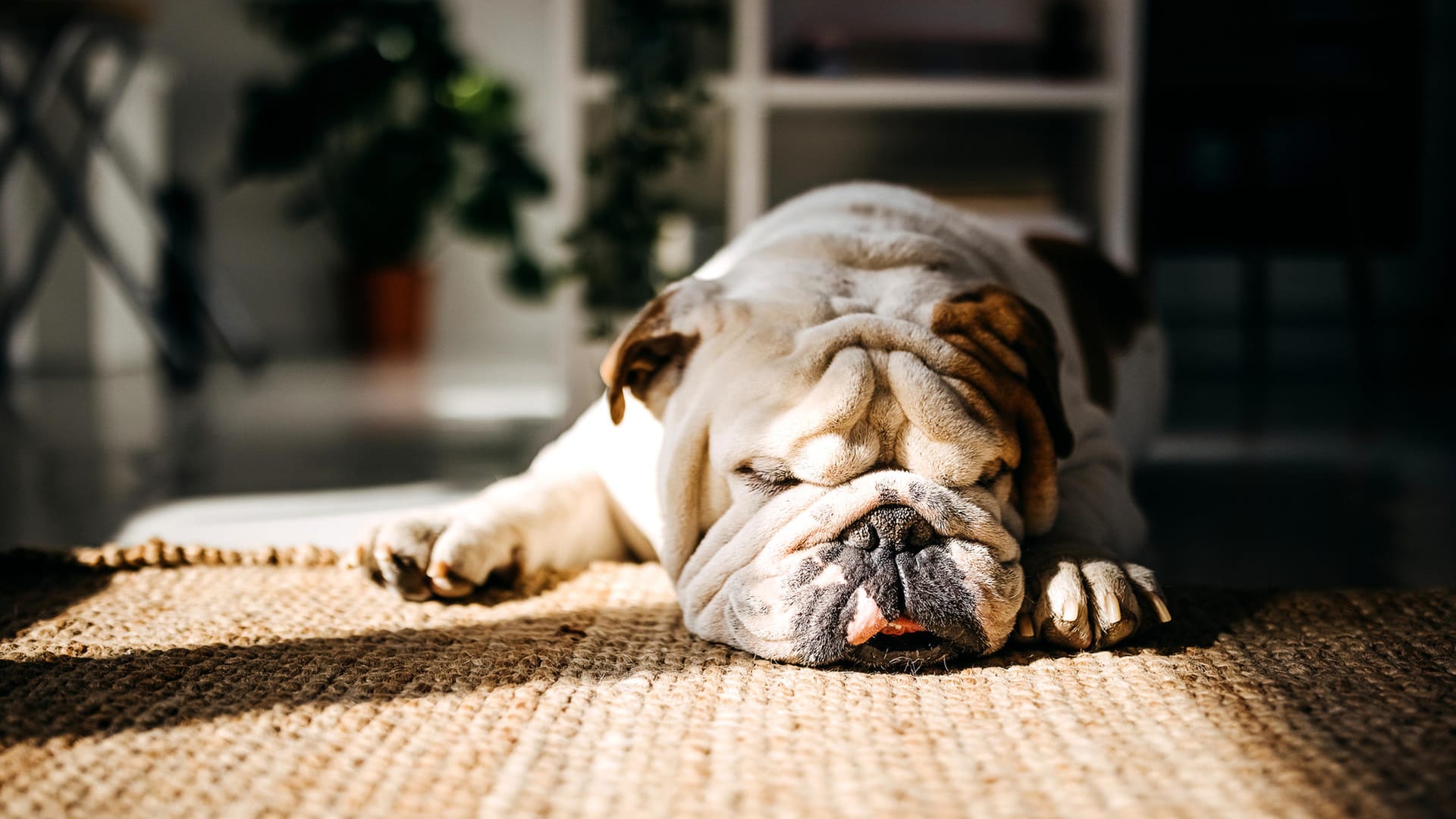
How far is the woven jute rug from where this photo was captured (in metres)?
0.97

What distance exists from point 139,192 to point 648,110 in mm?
2317

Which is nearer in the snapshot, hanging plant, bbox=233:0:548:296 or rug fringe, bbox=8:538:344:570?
rug fringe, bbox=8:538:344:570

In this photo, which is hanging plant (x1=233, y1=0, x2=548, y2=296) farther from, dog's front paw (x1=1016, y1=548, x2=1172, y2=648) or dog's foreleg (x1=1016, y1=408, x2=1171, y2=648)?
dog's front paw (x1=1016, y1=548, x2=1172, y2=648)

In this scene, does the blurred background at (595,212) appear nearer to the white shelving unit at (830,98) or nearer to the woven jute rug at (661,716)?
the white shelving unit at (830,98)

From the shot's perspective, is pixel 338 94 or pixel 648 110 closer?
pixel 648 110

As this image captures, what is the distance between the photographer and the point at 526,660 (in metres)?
1.32

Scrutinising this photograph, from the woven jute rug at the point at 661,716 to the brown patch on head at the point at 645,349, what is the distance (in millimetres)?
281

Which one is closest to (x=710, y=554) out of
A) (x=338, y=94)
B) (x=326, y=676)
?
(x=326, y=676)

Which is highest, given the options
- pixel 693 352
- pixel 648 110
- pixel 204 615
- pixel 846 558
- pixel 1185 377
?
pixel 648 110

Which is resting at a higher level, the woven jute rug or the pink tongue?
the pink tongue

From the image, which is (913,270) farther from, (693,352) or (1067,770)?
(1067,770)

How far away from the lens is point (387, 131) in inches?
204

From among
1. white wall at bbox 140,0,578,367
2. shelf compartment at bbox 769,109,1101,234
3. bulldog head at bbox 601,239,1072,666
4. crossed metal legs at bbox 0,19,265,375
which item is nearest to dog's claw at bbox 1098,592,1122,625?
bulldog head at bbox 601,239,1072,666

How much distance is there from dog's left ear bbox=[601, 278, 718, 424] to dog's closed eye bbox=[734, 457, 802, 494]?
20 centimetres
